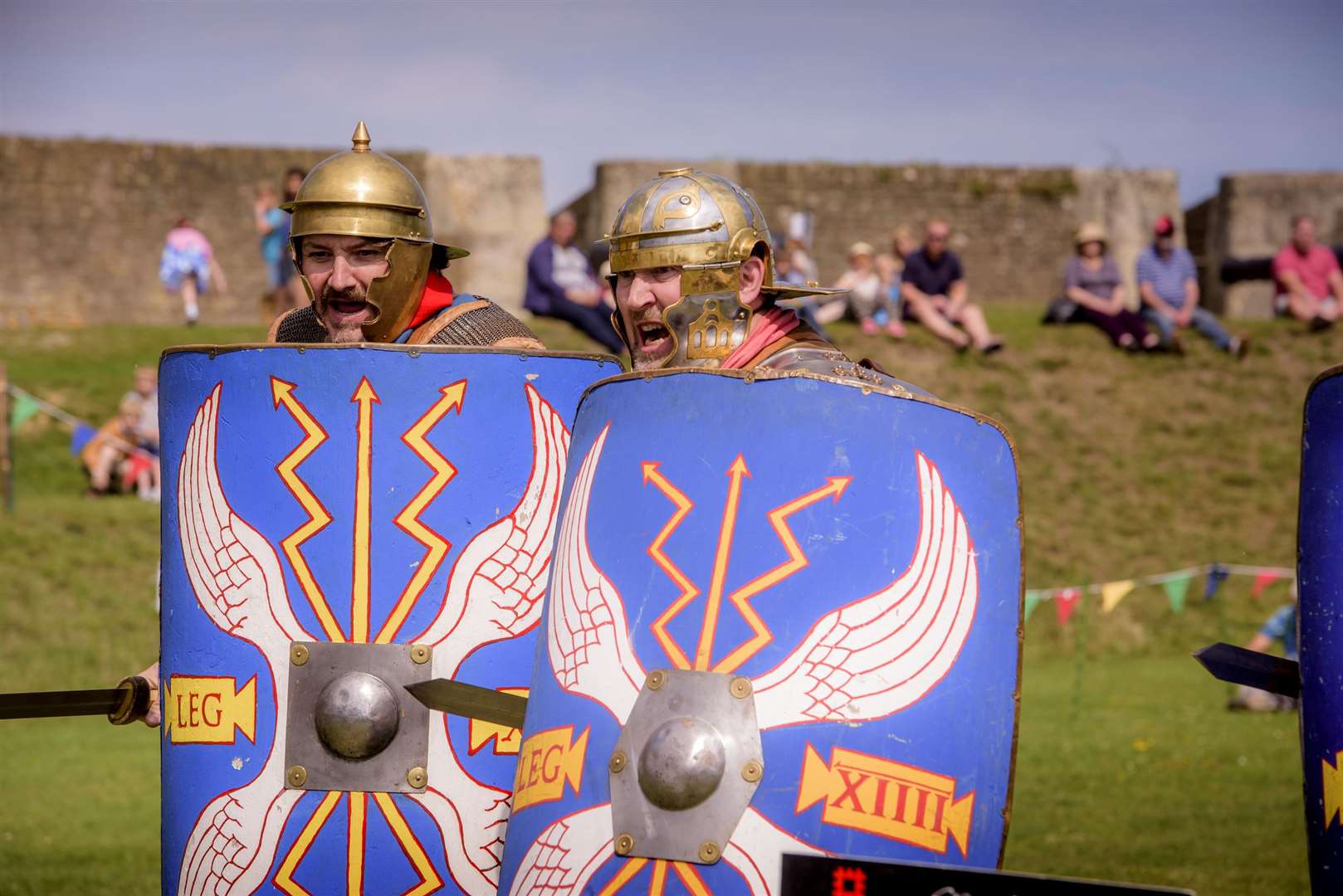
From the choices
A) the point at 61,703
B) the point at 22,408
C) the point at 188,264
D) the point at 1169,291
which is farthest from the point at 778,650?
the point at 188,264

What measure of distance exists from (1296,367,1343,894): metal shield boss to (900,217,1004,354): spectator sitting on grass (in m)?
11.0

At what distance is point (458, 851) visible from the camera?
373cm

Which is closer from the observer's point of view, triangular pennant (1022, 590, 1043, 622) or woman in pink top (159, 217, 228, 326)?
triangular pennant (1022, 590, 1043, 622)

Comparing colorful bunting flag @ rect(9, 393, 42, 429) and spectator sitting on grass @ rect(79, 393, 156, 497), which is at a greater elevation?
colorful bunting flag @ rect(9, 393, 42, 429)

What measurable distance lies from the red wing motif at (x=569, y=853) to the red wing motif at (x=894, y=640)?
0.33 meters

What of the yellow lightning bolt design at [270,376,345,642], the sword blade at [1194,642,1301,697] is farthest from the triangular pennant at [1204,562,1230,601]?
the yellow lightning bolt design at [270,376,345,642]

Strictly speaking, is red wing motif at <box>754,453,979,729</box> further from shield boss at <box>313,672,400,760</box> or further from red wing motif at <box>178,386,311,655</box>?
red wing motif at <box>178,386,311,655</box>

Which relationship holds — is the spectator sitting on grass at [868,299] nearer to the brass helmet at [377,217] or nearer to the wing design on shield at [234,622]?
the brass helmet at [377,217]

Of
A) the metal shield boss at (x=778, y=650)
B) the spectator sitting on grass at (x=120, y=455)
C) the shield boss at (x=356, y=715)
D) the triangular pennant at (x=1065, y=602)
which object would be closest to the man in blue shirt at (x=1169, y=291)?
the triangular pennant at (x=1065, y=602)

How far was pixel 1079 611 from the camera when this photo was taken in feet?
39.1

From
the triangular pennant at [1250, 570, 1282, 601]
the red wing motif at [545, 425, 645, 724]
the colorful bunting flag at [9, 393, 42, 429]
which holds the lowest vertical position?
the triangular pennant at [1250, 570, 1282, 601]

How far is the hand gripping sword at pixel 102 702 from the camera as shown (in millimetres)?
4043

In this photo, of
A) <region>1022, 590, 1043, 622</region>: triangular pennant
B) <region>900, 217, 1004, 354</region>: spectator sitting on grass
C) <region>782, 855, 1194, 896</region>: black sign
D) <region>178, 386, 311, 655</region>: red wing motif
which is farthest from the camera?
<region>900, 217, 1004, 354</region>: spectator sitting on grass

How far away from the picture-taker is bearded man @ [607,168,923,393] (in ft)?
12.2
